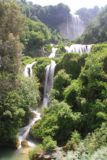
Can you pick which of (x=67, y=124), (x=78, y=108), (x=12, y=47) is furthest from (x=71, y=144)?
(x=12, y=47)

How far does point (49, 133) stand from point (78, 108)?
3.13m

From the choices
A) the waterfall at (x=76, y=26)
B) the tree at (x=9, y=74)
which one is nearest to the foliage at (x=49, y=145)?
the tree at (x=9, y=74)

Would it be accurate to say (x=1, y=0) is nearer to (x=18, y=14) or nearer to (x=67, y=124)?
(x=18, y=14)

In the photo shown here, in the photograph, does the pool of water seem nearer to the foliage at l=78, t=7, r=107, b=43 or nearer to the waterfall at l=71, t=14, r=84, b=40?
the foliage at l=78, t=7, r=107, b=43

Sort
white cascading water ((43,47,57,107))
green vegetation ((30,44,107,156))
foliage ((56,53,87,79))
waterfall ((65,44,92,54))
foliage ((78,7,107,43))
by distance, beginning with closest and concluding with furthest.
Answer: green vegetation ((30,44,107,156))
foliage ((56,53,87,79))
white cascading water ((43,47,57,107))
waterfall ((65,44,92,54))
foliage ((78,7,107,43))

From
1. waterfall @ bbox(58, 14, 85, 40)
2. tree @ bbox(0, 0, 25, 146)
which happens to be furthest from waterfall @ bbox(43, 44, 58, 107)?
waterfall @ bbox(58, 14, 85, 40)

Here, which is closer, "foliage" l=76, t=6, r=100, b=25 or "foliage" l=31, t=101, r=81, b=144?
"foliage" l=31, t=101, r=81, b=144

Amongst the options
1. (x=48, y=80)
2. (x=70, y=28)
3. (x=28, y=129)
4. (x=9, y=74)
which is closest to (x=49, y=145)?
(x=28, y=129)

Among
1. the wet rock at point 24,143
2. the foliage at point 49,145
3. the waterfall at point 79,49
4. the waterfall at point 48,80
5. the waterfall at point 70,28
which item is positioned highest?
the waterfall at point 70,28

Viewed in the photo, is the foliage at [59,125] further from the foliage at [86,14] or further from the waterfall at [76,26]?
the foliage at [86,14]

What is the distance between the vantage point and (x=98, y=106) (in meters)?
23.9

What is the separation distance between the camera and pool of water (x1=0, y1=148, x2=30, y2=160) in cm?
2169

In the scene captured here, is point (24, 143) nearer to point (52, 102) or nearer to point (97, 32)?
point (52, 102)

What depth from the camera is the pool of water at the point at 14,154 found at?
21.7 m
